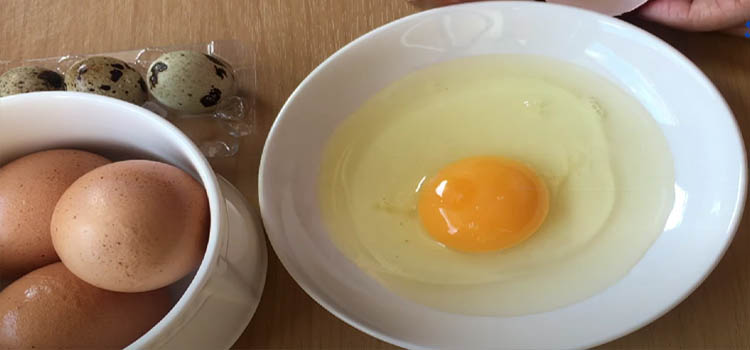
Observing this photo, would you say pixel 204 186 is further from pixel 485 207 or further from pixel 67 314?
pixel 485 207

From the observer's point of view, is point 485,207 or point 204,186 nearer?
point 204,186

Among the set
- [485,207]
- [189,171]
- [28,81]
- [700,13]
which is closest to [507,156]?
[485,207]

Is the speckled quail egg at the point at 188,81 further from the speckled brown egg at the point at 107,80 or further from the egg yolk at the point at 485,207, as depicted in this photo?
the egg yolk at the point at 485,207

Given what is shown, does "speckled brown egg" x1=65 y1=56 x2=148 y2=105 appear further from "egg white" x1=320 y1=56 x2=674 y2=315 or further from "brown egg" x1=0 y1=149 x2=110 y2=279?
"egg white" x1=320 y1=56 x2=674 y2=315

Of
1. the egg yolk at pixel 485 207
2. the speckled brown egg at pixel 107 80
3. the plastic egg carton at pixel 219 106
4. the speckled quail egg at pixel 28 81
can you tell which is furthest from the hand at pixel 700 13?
the speckled quail egg at pixel 28 81

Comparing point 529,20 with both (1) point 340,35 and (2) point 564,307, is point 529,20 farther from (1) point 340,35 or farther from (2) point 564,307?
(2) point 564,307

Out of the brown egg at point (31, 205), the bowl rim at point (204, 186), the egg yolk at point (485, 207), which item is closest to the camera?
the bowl rim at point (204, 186)
